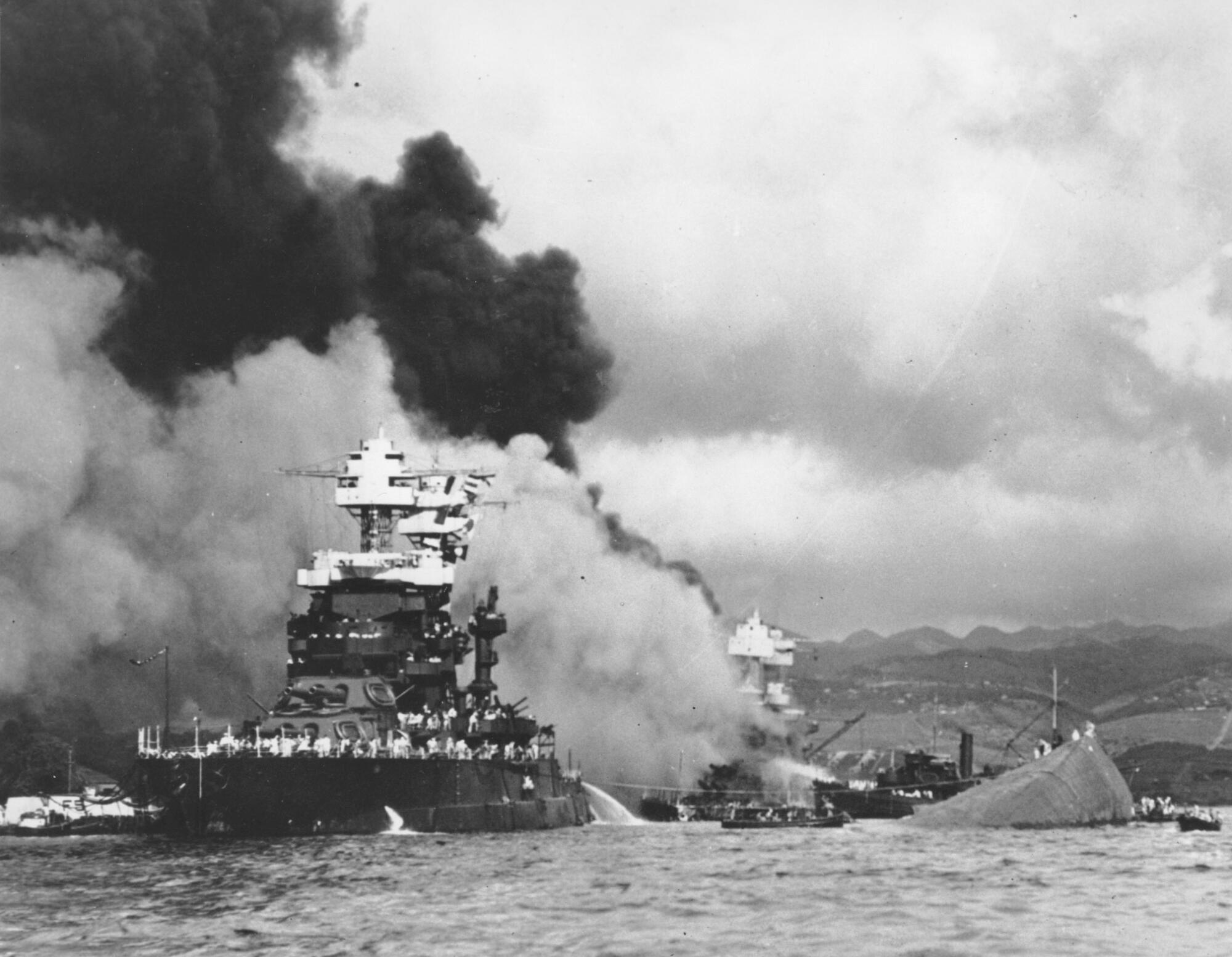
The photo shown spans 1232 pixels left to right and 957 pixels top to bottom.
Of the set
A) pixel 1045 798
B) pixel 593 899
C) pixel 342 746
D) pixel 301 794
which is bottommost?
pixel 593 899

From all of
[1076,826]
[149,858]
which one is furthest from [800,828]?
[149,858]

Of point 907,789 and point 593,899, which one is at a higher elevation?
point 907,789

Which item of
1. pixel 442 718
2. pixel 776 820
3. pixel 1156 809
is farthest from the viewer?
pixel 1156 809

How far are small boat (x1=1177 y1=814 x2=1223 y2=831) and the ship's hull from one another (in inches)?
2072

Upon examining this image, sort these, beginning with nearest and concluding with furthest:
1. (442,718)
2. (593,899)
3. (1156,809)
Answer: (593,899)
(442,718)
(1156,809)

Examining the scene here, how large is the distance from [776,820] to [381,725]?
3944 centimetres

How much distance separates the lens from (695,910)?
54.8 meters

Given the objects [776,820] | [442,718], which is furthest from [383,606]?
A: [776,820]

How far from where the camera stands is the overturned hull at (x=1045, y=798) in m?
114

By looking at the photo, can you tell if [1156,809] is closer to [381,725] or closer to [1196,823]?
[1196,823]

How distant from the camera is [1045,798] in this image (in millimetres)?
114312

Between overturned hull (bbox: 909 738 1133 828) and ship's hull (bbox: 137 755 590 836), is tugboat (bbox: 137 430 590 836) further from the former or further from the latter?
overturned hull (bbox: 909 738 1133 828)

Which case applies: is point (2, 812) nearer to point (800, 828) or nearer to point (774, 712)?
point (800, 828)

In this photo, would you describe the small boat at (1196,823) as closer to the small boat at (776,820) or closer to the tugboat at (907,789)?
the small boat at (776,820)
